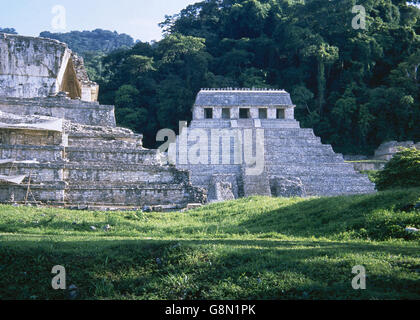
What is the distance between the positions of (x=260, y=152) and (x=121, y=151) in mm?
9637

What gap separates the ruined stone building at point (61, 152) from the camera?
12.4 metres

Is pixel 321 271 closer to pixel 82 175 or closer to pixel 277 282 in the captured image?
pixel 277 282

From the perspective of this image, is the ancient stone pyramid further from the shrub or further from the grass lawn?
the grass lawn

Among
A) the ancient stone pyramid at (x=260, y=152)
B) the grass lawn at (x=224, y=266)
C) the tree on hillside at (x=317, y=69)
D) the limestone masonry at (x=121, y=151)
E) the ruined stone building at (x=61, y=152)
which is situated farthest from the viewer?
the tree on hillside at (x=317, y=69)

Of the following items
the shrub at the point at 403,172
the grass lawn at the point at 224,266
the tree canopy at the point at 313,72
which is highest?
the tree canopy at the point at 313,72

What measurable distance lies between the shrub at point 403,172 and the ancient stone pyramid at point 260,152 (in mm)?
6552

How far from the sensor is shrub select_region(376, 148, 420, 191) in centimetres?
1122

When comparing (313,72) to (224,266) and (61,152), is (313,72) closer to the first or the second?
(61,152)

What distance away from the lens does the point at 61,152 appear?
44.5 ft

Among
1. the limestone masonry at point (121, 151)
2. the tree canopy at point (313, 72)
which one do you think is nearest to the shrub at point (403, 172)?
the limestone masonry at point (121, 151)

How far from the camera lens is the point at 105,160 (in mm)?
14211

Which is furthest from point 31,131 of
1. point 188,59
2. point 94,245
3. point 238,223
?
point 188,59

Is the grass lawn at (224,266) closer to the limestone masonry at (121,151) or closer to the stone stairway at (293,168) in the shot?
the limestone masonry at (121,151)

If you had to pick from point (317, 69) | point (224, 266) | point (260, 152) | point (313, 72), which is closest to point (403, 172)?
point (224, 266)
